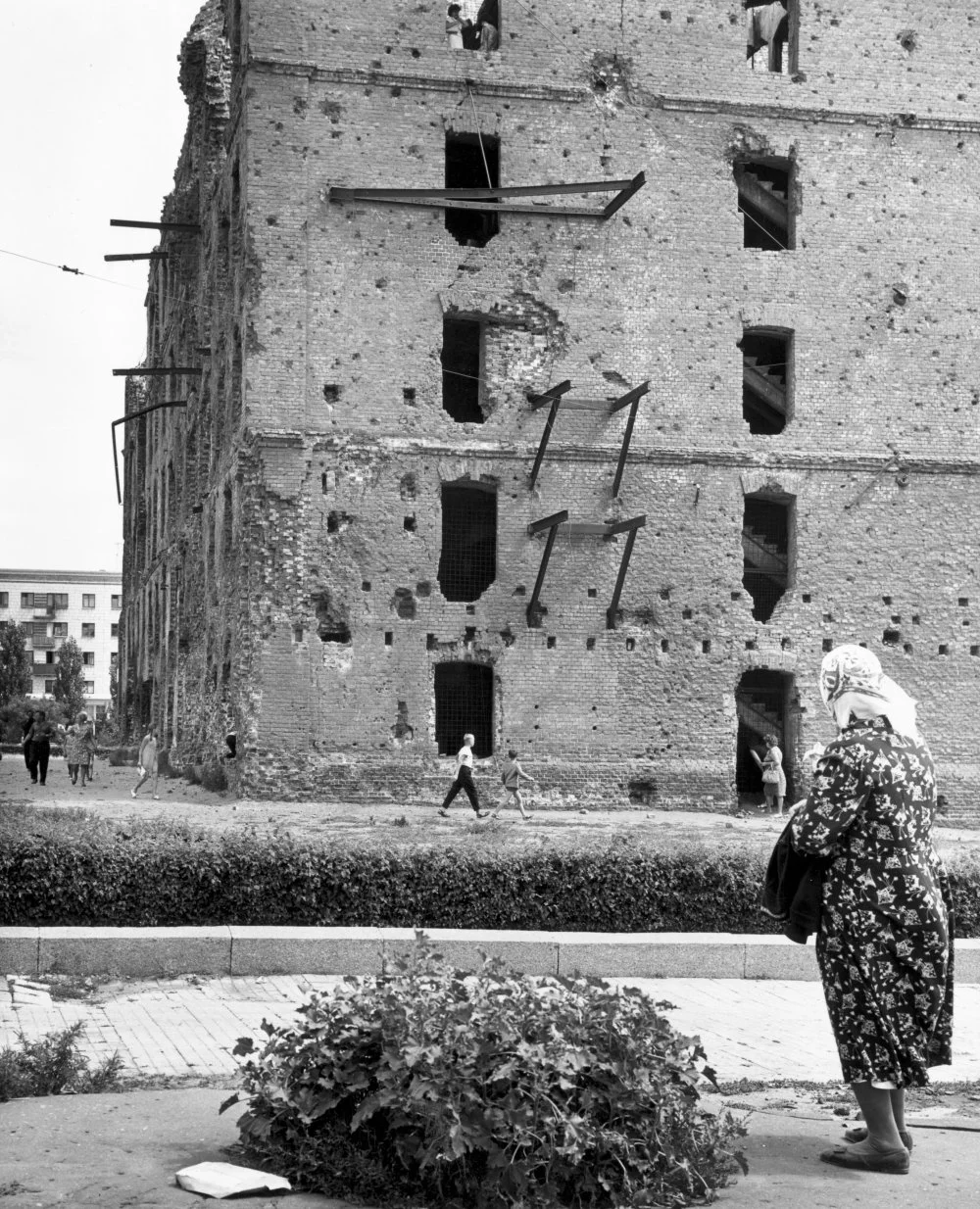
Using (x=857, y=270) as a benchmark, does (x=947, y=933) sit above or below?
below

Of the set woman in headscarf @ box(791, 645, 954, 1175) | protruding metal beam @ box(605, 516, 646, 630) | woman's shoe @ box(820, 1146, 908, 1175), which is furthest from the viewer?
protruding metal beam @ box(605, 516, 646, 630)

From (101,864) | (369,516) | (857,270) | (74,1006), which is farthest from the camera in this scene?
(857,270)

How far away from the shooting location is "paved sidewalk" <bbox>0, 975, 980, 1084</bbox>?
7141 millimetres

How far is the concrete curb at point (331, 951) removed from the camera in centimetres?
880

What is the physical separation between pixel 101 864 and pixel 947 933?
5854 mm

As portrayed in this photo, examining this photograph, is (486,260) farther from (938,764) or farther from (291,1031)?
(291,1031)

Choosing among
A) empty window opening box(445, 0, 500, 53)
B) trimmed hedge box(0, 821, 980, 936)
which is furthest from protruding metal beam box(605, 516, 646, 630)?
trimmed hedge box(0, 821, 980, 936)

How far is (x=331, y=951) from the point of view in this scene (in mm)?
9039

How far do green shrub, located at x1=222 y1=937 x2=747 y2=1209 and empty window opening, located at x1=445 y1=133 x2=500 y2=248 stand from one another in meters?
21.8

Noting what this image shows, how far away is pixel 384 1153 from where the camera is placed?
15.9 ft

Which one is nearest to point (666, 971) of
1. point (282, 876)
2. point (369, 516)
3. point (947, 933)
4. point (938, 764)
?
point (282, 876)

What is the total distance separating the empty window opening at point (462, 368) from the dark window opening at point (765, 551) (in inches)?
197

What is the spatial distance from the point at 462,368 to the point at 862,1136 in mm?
22030

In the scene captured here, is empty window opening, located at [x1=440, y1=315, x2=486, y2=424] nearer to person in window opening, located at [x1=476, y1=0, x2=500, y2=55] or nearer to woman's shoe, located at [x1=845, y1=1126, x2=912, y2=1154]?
person in window opening, located at [x1=476, y1=0, x2=500, y2=55]
